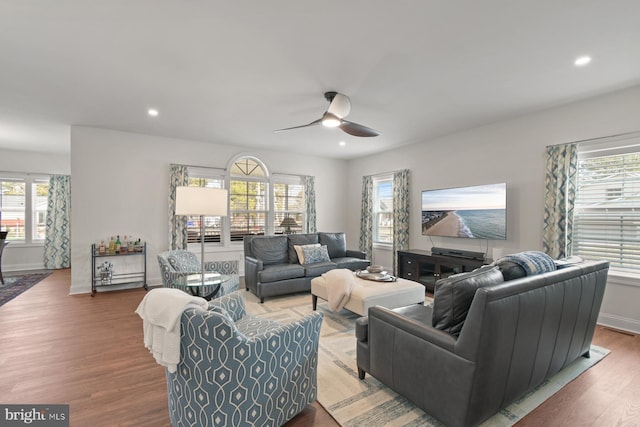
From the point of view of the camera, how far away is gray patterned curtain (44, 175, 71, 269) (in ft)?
22.7

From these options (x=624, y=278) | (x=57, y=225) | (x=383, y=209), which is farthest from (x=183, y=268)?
(x=57, y=225)

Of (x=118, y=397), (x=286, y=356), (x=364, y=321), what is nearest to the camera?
(x=286, y=356)

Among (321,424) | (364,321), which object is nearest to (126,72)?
(364,321)

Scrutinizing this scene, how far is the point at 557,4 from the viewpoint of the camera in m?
1.97

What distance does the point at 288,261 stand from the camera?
5.15m

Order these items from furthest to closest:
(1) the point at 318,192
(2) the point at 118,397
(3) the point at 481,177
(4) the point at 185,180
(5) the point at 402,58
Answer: (1) the point at 318,192 < (4) the point at 185,180 < (3) the point at 481,177 < (5) the point at 402,58 < (2) the point at 118,397

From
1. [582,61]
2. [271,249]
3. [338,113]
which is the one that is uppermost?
[582,61]

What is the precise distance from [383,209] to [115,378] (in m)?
5.52

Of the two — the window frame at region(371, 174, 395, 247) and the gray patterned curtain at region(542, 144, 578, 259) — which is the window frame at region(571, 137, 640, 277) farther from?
the window frame at region(371, 174, 395, 247)

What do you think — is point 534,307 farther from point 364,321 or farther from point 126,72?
point 126,72

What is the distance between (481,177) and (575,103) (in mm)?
1436

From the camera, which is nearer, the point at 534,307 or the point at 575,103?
the point at 534,307

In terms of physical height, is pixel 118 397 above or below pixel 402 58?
below

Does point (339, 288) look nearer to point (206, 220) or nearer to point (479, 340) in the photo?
point (479, 340)
